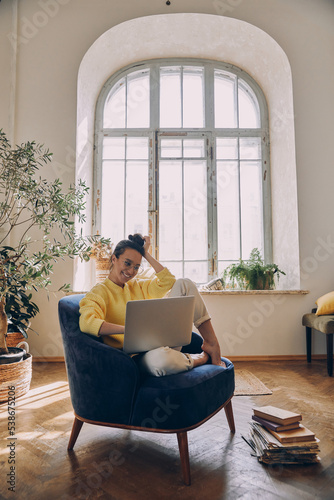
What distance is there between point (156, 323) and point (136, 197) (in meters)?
2.93

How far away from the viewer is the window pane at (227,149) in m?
4.43

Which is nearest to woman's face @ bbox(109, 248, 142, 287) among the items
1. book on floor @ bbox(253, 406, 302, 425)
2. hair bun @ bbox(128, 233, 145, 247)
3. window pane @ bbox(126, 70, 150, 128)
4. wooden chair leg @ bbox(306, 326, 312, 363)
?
hair bun @ bbox(128, 233, 145, 247)

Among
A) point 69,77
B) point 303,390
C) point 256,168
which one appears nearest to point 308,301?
point 303,390

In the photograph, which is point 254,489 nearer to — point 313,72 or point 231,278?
point 231,278

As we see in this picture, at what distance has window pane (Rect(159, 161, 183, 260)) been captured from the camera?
169 inches

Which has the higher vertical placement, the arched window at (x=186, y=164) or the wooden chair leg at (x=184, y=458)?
the arched window at (x=186, y=164)

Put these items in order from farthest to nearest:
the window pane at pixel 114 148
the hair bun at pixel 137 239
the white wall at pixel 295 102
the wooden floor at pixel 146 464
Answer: the window pane at pixel 114 148 < the white wall at pixel 295 102 < the hair bun at pixel 137 239 < the wooden floor at pixel 146 464

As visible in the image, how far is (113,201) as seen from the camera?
435 centimetres

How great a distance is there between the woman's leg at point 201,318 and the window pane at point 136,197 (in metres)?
2.45

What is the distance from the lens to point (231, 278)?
158 inches

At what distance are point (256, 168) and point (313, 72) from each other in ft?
3.97

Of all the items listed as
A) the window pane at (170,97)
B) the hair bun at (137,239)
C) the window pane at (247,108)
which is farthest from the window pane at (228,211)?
the hair bun at (137,239)

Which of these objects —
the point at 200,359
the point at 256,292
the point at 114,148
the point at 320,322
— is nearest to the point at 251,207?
the point at 256,292

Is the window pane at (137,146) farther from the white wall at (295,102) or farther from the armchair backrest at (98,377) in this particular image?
the armchair backrest at (98,377)
